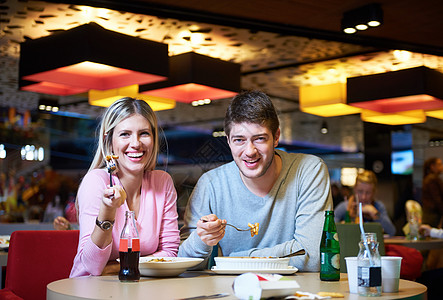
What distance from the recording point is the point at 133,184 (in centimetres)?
227

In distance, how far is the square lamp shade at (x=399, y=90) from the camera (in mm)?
6773

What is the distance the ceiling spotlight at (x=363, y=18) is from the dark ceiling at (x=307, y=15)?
0.06m

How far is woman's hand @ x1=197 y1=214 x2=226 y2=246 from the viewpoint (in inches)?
72.8

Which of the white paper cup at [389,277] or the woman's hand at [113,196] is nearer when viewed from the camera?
the white paper cup at [389,277]

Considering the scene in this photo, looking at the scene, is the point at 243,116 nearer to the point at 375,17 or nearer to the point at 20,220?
the point at 375,17

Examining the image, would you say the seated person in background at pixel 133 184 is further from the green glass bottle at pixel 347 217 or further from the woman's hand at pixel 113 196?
the green glass bottle at pixel 347 217

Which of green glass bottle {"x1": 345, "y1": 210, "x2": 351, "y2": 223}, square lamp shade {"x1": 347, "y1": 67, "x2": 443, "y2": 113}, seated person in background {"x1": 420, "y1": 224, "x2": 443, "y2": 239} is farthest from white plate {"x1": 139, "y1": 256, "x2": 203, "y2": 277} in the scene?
square lamp shade {"x1": 347, "y1": 67, "x2": 443, "y2": 113}

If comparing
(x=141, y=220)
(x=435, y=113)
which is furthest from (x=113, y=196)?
(x=435, y=113)

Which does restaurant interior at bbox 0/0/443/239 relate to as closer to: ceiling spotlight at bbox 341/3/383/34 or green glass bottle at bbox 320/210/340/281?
ceiling spotlight at bbox 341/3/383/34

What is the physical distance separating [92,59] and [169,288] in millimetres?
3962

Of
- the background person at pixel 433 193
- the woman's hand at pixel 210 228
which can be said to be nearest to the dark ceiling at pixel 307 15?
the background person at pixel 433 193

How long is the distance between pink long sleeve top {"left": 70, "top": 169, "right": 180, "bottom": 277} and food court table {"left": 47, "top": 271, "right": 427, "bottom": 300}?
0.34 feet

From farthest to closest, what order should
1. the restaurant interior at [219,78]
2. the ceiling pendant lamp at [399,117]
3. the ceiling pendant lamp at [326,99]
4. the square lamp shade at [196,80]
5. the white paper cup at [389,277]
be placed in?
the ceiling pendant lamp at [399,117] → the ceiling pendant lamp at [326,99] → the square lamp shade at [196,80] → the restaurant interior at [219,78] → the white paper cup at [389,277]

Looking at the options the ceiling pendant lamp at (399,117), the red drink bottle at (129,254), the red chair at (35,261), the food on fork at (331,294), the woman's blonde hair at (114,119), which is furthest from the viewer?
the ceiling pendant lamp at (399,117)
